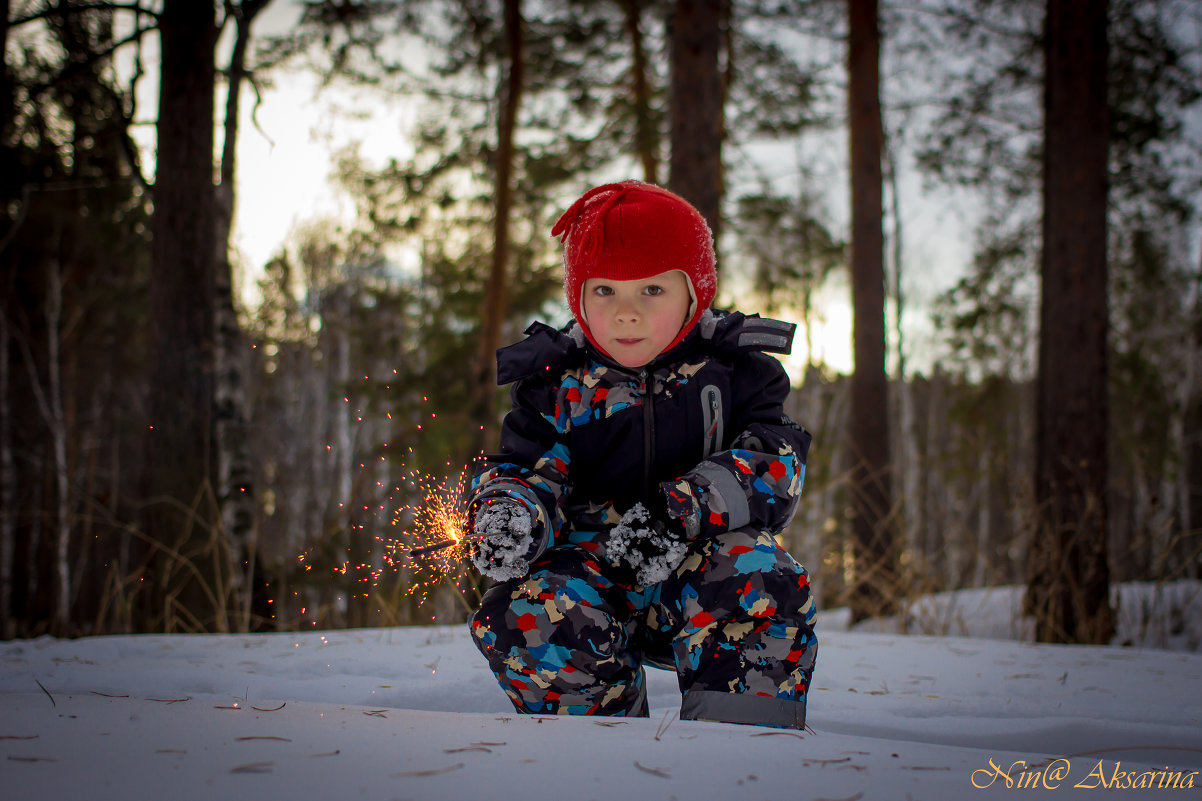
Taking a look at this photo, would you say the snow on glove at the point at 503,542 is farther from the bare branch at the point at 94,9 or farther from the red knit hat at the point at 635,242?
the bare branch at the point at 94,9

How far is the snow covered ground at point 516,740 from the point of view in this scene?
938 mm

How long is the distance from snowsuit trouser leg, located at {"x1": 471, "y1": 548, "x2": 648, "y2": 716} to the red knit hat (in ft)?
2.07

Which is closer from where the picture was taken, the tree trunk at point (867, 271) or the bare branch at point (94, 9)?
the bare branch at point (94, 9)

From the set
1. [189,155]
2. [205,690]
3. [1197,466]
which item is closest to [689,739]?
[205,690]

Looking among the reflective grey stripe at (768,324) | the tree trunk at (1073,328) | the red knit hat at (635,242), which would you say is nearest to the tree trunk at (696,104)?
the tree trunk at (1073,328)

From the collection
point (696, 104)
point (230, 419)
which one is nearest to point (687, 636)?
point (696, 104)

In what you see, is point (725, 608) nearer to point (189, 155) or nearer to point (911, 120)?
point (189, 155)

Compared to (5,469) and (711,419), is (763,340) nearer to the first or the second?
(711,419)

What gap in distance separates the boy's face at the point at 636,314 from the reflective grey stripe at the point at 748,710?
0.78 m

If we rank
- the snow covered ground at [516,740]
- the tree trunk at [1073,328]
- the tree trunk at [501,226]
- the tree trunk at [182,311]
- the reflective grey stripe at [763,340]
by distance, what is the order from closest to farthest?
the snow covered ground at [516,740] < the reflective grey stripe at [763,340] < the tree trunk at [1073,328] < the tree trunk at [182,311] < the tree trunk at [501,226]

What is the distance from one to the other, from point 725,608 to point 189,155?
479 cm

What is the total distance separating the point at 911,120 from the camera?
27.1 feet

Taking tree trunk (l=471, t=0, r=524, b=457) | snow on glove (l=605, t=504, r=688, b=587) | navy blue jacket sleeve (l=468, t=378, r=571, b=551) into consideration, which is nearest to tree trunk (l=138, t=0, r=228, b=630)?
tree trunk (l=471, t=0, r=524, b=457)

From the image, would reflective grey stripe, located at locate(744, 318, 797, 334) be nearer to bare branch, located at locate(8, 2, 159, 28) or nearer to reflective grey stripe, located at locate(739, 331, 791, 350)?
reflective grey stripe, located at locate(739, 331, 791, 350)
